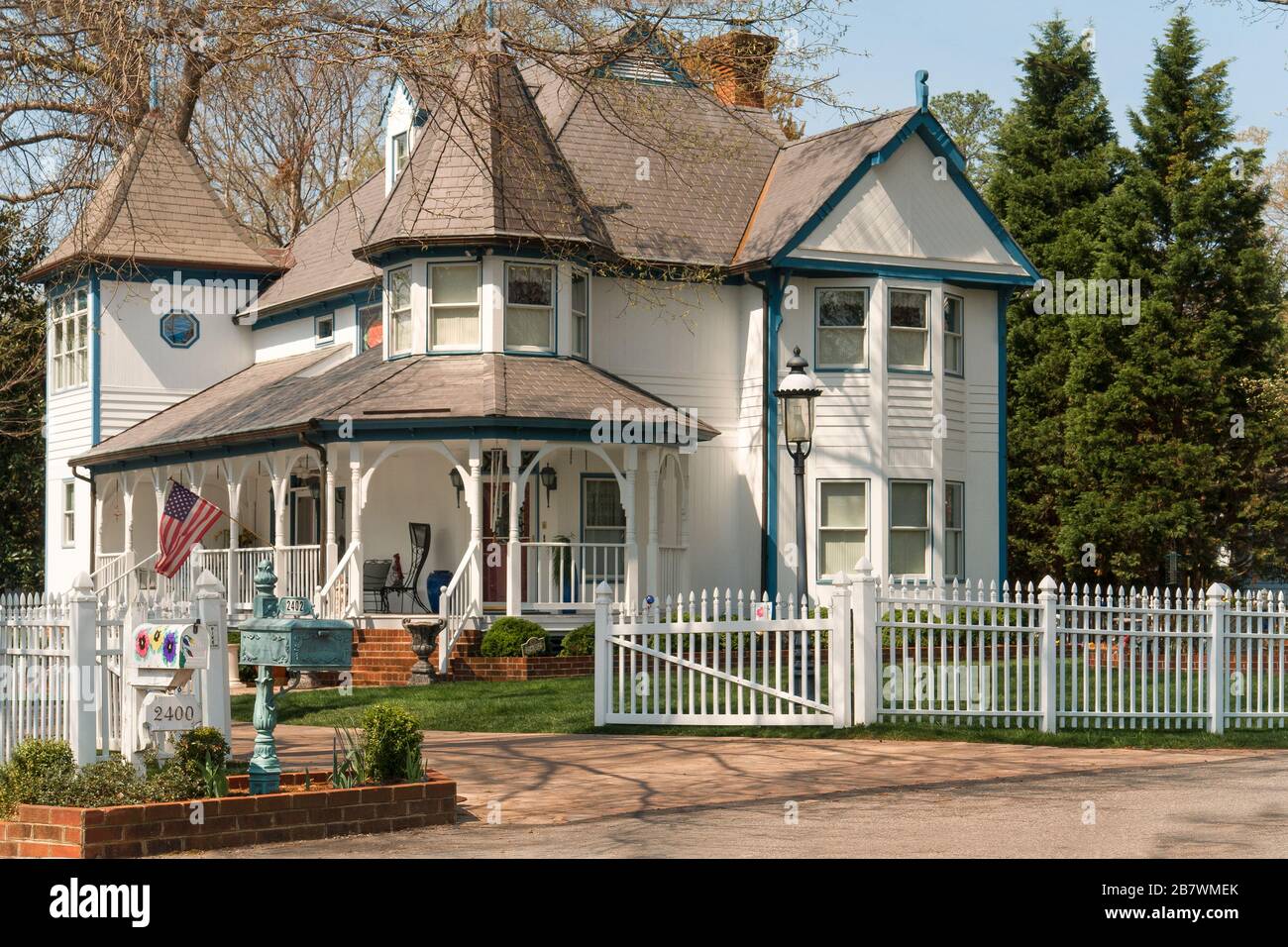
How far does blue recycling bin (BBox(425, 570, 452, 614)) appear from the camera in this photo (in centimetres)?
2597

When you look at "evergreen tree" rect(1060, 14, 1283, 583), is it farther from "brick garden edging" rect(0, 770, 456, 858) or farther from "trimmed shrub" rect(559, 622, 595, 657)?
"brick garden edging" rect(0, 770, 456, 858)

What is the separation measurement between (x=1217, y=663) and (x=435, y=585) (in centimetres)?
1274

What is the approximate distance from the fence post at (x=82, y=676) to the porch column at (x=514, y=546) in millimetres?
12591

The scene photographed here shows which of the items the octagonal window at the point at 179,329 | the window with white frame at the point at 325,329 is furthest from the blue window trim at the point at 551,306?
the octagonal window at the point at 179,329

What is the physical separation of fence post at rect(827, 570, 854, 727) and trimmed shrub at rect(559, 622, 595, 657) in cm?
760

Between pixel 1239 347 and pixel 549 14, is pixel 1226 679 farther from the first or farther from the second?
pixel 1239 347

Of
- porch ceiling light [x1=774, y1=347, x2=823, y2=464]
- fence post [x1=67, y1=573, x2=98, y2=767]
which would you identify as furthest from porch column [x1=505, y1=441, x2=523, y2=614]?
fence post [x1=67, y1=573, x2=98, y2=767]

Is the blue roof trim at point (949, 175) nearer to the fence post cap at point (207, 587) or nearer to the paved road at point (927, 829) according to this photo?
the paved road at point (927, 829)

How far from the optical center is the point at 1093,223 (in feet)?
113

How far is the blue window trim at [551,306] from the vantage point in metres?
26.0

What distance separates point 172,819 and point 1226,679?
1131 cm

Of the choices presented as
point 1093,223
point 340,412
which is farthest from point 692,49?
point 1093,223

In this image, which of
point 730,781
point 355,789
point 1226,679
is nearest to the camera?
point 355,789

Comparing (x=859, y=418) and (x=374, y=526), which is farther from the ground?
(x=859, y=418)
